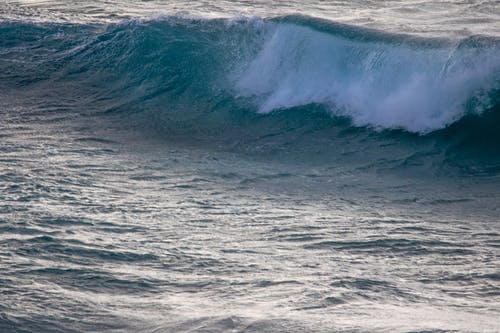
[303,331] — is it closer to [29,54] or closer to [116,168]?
[116,168]

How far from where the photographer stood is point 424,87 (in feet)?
34.2

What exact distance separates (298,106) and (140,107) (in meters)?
2.27

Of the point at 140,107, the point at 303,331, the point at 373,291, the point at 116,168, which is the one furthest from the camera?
the point at 140,107

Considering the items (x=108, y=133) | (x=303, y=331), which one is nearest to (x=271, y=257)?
(x=303, y=331)

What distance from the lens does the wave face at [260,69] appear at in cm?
1025

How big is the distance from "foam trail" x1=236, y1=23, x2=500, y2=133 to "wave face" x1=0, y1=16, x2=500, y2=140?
0.01m

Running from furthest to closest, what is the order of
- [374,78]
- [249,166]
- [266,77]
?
[266,77]
[374,78]
[249,166]

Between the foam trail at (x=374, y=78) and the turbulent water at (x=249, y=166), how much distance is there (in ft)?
0.09

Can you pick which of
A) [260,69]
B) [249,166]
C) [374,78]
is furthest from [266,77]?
[249,166]

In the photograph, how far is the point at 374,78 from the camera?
1097 centimetres

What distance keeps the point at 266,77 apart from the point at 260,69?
20 centimetres

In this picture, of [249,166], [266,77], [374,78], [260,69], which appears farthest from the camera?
[260,69]

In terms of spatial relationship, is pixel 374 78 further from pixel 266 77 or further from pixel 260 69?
pixel 260 69

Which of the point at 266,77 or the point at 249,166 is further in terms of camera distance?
the point at 266,77
